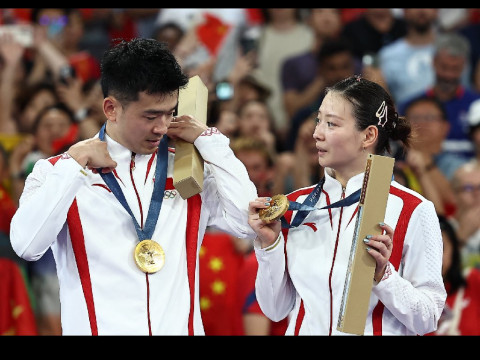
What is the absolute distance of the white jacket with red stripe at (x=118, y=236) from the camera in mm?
3502

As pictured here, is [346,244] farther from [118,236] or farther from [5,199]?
[5,199]

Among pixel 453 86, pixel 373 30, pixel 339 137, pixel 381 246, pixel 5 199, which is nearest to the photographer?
pixel 381 246

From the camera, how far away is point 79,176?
139 inches

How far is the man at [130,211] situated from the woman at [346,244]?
0.25 meters

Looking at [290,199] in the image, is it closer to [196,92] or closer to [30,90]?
[196,92]

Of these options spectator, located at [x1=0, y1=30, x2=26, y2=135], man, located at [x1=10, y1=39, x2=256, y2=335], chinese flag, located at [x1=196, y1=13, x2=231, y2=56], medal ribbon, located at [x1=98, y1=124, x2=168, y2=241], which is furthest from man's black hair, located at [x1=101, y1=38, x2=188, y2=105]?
chinese flag, located at [x1=196, y1=13, x2=231, y2=56]

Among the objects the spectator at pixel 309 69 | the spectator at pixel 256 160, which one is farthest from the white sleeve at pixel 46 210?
the spectator at pixel 309 69

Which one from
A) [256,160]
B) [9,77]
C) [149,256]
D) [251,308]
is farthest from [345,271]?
[9,77]

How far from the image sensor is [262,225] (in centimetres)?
370

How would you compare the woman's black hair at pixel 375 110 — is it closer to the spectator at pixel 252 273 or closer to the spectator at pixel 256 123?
the spectator at pixel 252 273

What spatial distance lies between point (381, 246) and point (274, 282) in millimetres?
598

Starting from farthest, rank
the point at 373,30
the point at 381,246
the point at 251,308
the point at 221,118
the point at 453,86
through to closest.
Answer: the point at 373,30 < the point at 453,86 < the point at 221,118 < the point at 251,308 < the point at 381,246

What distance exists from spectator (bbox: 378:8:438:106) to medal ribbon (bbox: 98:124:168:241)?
4.52 m

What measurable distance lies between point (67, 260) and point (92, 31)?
5.13 m
